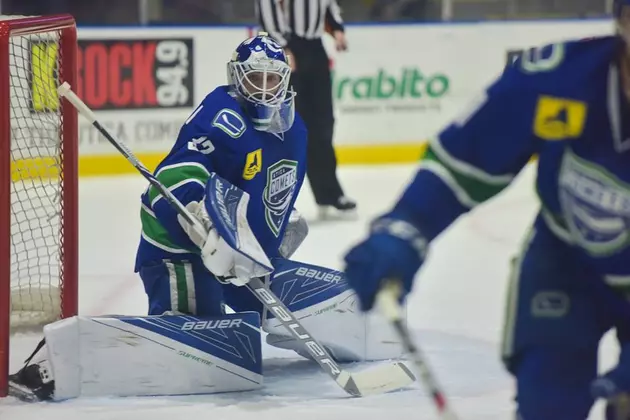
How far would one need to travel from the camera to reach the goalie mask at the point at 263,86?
2912mm

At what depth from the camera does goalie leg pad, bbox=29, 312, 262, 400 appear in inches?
107

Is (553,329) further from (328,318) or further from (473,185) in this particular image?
(328,318)

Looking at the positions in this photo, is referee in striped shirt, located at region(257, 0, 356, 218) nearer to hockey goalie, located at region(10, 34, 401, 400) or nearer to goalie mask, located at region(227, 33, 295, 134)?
hockey goalie, located at region(10, 34, 401, 400)

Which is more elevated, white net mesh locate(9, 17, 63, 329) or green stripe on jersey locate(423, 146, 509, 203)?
green stripe on jersey locate(423, 146, 509, 203)

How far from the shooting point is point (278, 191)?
9.77ft

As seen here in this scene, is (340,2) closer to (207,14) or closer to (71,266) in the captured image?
(207,14)

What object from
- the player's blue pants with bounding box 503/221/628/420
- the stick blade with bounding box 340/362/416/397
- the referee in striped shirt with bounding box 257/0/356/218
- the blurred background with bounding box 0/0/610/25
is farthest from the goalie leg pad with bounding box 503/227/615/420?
the blurred background with bounding box 0/0/610/25

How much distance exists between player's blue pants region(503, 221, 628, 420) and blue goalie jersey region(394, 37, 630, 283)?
0.04 m

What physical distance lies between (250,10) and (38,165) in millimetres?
3387

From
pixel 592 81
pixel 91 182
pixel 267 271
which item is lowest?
pixel 91 182

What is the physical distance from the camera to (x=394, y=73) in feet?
21.3

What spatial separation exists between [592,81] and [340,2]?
5360mm

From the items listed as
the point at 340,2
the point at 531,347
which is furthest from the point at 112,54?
the point at 531,347

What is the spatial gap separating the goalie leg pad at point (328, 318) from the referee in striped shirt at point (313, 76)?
2.30 meters
